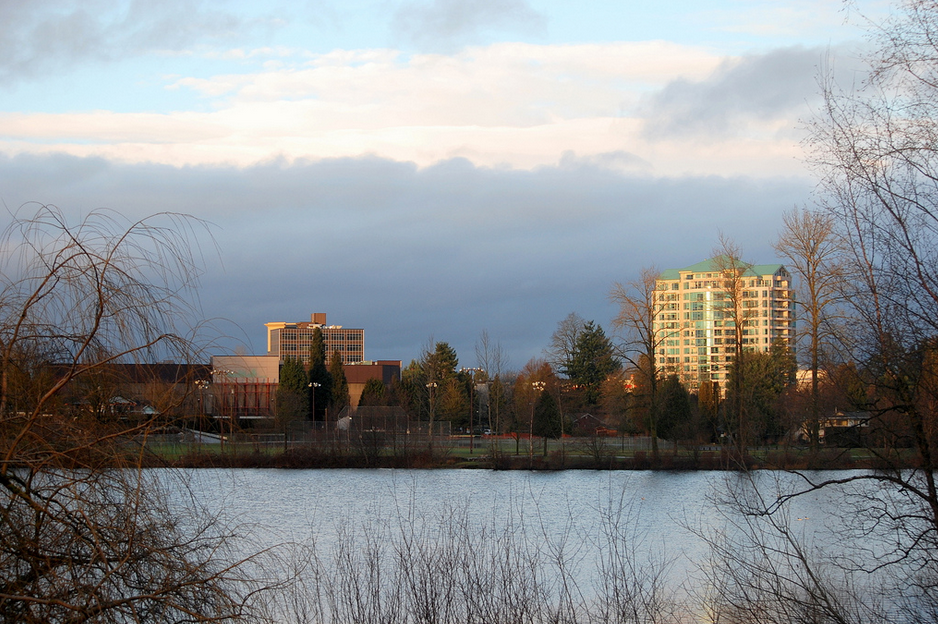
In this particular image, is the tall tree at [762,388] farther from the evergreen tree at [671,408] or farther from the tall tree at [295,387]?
the tall tree at [295,387]

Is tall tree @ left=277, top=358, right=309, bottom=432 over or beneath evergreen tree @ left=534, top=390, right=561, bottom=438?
over

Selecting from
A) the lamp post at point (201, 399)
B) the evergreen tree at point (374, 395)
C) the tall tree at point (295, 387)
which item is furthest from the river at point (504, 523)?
the evergreen tree at point (374, 395)

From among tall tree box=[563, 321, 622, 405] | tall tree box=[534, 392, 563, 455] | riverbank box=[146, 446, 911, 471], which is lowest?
riverbank box=[146, 446, 911, 471]

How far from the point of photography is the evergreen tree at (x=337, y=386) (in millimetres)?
69856

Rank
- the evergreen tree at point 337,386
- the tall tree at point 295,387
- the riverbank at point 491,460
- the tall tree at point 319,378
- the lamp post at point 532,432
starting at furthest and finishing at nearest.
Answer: the tall tree at point 319,378 → the evergreen tree at point 337,386 → the tall tree at point 295,387 → the lamp post at point 532,432 → the riverbank at point 491,460

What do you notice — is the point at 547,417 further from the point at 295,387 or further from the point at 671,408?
the point at 295,387

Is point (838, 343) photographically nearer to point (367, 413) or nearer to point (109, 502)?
point (109, 502)

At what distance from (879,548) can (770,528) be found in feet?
8.76

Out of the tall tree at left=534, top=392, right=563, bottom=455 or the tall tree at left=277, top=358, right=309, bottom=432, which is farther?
the tall tree at left=534, top=392, right=563, bottom=455

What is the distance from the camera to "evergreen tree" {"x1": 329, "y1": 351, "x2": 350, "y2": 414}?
69.9 meters

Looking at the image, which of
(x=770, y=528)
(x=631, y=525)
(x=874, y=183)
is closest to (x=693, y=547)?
(x=770, y=528)

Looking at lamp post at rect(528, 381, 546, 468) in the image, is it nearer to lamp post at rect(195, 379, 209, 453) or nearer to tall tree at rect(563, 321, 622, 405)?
tall tree at rect(563, 321, 622, 405)

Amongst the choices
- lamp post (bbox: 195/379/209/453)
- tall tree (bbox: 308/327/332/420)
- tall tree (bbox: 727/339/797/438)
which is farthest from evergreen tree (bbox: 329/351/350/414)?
lamp post (bbox: 195/379/209/453)

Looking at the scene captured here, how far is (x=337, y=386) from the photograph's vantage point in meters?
72.9
